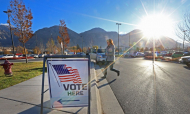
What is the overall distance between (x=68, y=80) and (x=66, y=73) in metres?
0.16

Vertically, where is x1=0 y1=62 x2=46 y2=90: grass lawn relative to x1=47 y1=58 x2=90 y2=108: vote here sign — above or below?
below

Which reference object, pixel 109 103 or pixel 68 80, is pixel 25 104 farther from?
pixel 109 103

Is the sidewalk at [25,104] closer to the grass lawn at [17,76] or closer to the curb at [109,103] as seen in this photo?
the curb at [109,103]

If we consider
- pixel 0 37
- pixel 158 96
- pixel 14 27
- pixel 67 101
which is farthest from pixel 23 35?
pixel 0 37

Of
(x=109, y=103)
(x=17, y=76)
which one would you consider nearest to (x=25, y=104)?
(x=109, y=103)

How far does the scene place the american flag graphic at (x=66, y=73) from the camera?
228 centimetres

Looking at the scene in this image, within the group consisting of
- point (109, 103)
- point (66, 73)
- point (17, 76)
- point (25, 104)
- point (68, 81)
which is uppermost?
point (66, 73)

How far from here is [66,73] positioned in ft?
7.56

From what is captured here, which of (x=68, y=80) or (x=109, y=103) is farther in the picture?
(x=109, y=103)

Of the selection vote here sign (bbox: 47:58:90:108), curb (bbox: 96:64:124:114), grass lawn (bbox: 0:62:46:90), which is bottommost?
curb (bbox: 96:64:124:114)

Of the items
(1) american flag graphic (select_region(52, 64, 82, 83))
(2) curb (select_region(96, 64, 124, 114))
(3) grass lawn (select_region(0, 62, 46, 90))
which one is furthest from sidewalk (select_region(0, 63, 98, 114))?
(3) grass lawn (select_region(0, 62, 46, 90))

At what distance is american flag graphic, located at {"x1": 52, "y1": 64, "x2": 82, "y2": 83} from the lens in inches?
89.7

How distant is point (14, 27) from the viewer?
1188cm

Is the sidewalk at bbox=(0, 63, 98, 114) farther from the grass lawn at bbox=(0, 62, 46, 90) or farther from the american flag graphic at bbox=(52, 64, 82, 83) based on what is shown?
the grass lawn at bbox=(0, 62, 46, 90)
